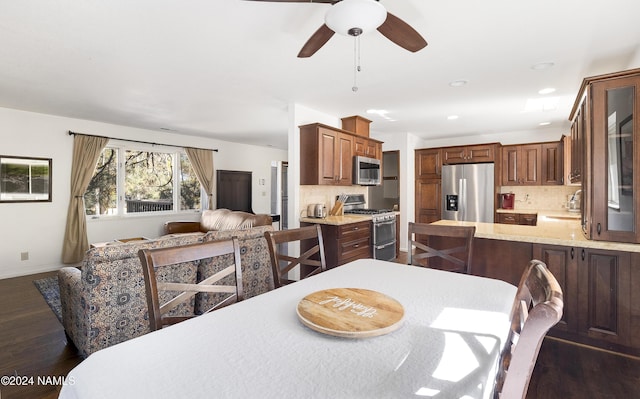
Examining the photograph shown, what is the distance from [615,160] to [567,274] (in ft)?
3.05

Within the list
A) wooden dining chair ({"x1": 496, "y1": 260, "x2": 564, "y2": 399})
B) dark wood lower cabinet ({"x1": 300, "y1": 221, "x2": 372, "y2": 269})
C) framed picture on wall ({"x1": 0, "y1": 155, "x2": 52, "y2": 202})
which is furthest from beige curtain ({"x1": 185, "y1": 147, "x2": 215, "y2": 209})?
wooden dining chair ({"x1": 496, "y1": 260, "x2": 564, "y2": 399})

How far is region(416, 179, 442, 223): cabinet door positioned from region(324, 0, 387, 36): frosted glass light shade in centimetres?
533

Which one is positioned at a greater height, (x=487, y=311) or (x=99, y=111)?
(x=99, y=111)


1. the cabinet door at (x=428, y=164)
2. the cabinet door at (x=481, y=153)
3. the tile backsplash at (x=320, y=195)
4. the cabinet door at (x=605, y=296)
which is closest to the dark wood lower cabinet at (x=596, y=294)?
the cabinet door at (x=605, y=296)

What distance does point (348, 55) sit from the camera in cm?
273

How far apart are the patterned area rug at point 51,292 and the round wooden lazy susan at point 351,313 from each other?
310cm

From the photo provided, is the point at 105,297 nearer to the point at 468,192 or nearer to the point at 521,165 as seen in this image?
the point at 468,192

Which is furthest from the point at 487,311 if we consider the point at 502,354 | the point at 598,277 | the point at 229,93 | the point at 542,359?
the point at 229,93

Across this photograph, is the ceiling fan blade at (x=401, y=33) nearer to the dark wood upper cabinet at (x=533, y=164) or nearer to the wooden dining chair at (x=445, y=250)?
the wooden dining chair at (x=445, y=250)

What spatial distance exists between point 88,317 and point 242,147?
5.94 m

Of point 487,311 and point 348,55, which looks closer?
point 487,311

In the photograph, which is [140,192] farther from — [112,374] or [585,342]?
[585,342]

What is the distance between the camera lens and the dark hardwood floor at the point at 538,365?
193 centimetres

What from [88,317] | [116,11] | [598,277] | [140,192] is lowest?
[88,317]
